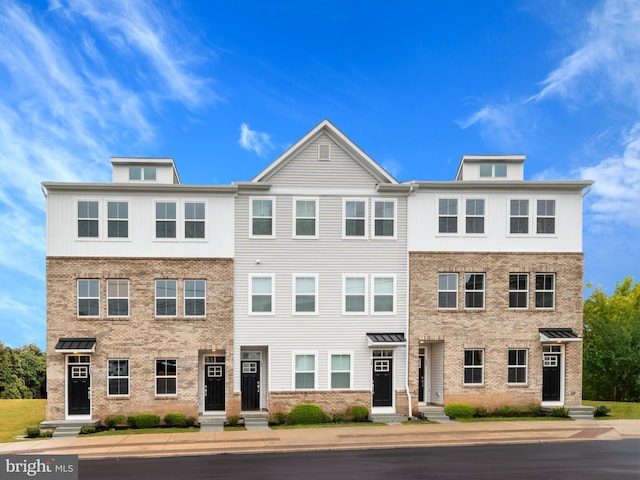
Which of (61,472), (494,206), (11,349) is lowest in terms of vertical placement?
(11,349)

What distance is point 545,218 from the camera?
25156 millimetres

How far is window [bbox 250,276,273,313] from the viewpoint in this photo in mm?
23828

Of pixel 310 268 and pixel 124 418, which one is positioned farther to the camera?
pixel 310 268

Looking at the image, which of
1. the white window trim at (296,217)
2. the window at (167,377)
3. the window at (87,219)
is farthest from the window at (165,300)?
the white window trim at (296,217)

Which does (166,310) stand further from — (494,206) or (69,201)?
(494,206)

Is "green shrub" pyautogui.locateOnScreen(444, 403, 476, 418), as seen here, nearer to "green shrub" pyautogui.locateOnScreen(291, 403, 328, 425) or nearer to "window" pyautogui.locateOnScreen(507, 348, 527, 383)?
"window" pyautogui.locateOnScreen(507, 348, 527, 383)

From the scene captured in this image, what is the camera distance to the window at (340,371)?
23859 millimetres

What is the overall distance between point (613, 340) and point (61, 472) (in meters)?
29.9

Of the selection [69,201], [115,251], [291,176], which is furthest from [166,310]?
[291,176]

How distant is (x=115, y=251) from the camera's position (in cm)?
2327

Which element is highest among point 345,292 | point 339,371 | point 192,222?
point 192,222

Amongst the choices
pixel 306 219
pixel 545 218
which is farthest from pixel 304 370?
pixel 545 218

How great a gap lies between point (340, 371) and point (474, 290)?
303 inches

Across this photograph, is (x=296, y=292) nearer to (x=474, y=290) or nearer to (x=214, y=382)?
(x=214, y=382)
